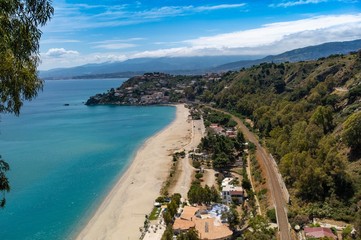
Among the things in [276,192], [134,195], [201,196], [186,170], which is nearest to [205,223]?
[201,196]

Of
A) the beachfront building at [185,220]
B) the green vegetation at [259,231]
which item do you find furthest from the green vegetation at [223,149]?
the green vegetation at [259,231]

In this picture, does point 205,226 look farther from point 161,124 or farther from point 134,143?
point 161,124

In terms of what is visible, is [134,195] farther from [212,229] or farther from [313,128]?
[313,128]

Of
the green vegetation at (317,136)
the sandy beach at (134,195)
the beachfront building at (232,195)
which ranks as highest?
the green vegetation at (317,136)

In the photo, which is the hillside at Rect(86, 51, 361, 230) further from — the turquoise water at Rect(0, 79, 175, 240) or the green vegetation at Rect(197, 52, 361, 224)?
the turquoise water at Rect(0, 79, 175, 240)

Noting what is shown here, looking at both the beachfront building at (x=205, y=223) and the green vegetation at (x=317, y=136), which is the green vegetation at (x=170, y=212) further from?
the green vegetation at (x=317, y=136)

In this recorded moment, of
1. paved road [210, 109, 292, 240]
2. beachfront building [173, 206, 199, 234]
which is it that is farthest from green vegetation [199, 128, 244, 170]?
beachfront building [173, 206, 199, 234]
